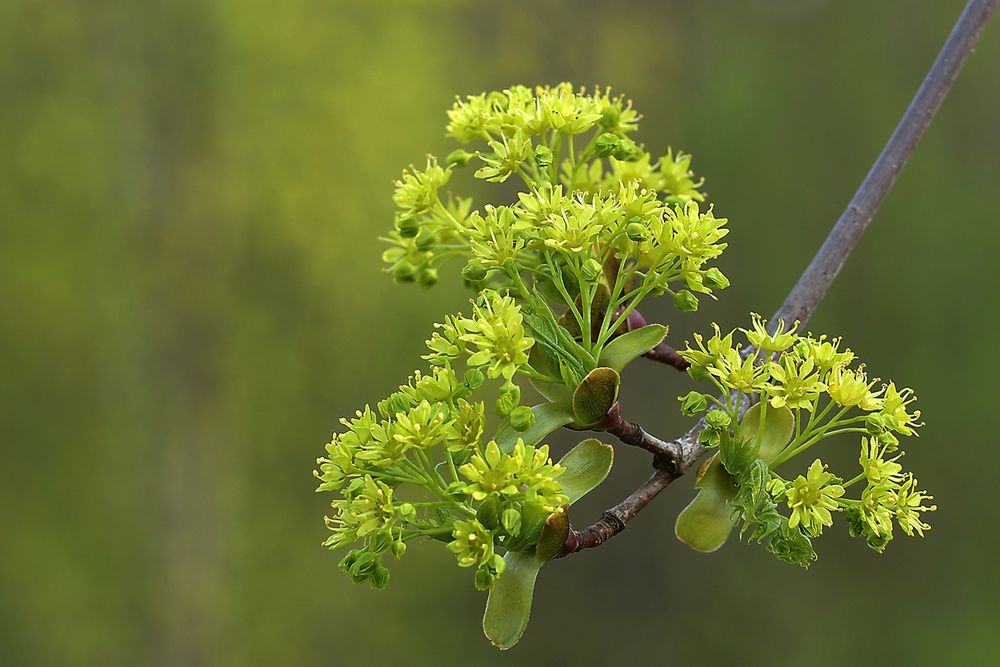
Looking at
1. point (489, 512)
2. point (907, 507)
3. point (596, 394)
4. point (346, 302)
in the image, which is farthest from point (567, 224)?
point (346, 302)

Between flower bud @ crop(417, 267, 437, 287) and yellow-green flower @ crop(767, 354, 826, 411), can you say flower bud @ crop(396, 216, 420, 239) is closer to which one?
flower bud @ crop(417, 267, 437, 287)

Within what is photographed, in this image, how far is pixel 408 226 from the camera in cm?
111

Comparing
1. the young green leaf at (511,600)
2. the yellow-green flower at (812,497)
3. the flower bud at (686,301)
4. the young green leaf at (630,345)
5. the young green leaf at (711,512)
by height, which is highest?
the flower bud at (686,301)

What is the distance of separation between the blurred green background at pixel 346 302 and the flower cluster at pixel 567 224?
4.16m

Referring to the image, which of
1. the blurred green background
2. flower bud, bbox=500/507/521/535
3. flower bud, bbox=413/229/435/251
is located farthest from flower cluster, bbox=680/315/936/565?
the blurred green background

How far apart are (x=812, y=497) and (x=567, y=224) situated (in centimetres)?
31

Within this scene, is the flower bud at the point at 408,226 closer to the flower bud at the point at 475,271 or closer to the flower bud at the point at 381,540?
the flower bud at the point at 475,271

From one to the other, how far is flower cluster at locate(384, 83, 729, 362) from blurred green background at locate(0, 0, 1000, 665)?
4.16 meters

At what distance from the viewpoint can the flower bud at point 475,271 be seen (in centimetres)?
93

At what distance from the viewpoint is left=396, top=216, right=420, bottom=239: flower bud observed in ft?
3.63

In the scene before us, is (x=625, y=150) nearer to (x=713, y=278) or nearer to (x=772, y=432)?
(x=713, y=278)

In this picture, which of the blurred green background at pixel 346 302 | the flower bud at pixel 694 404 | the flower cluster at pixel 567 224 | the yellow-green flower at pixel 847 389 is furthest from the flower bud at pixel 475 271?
the blurred green background at pixel 346 302

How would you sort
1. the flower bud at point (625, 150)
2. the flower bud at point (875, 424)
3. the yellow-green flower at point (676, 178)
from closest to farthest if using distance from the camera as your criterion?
1. the flower bud at point (875, 424)
2. the flower bud at point (625, 150)
3. the yellow-green flower at point (676, 178)

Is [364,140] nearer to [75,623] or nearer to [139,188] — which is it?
[139,188]
